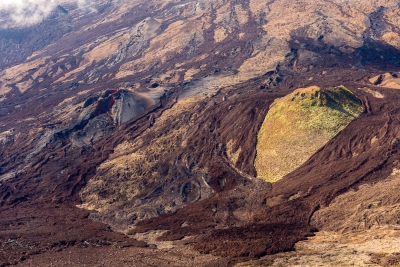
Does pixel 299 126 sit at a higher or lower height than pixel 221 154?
higher

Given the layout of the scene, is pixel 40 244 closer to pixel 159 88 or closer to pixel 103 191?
pixel 103 191

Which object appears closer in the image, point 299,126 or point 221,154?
point 299,126

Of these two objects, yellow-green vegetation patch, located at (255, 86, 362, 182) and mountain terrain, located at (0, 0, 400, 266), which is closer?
mountain terrain, located at (0, 0, 400, 266)

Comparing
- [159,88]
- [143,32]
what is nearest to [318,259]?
[159,88]
